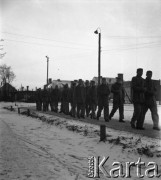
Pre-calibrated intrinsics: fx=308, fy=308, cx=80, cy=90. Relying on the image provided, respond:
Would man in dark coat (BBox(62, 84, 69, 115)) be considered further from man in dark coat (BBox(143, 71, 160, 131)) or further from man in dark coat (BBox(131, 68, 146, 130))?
man in dark coat (BBox(143, 71, 160, 131))

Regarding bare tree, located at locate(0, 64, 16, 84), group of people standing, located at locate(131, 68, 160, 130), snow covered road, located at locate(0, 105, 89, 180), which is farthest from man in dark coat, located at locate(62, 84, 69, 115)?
bare tree, located at locate(0, 64, 16, 84)

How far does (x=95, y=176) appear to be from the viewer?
5039mm

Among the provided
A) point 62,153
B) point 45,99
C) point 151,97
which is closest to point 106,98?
point 151,97

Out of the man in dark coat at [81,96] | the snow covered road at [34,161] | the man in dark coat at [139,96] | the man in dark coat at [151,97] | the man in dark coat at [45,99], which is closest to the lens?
the snow covered road at [34,161]

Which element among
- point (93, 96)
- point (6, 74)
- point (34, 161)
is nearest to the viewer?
point (34, 161)

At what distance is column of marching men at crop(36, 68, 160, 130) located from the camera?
34.2 ft

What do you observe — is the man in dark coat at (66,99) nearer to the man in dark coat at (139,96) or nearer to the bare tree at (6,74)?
the man in dark coat at (139,96)

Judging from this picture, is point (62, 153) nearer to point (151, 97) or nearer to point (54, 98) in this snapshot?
point (151, 97)

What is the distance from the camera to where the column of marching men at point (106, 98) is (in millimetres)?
10434

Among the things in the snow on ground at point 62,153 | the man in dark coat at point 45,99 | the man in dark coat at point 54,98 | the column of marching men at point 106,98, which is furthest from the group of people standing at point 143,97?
the man in dark coat at point 45,99

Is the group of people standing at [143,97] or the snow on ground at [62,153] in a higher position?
the group of people standing at [143,97]

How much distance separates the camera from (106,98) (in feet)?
47.2

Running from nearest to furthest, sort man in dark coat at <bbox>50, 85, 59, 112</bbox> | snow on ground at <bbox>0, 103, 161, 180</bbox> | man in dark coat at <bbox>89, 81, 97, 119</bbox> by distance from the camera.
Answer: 1. snow on ground at <bbox>0, 103, 161, 180</bbox>
2. man in dark coat at <bbox>89, 81, 97, 119</bbox>
3. man in dark coat at <bbox>50, 85, 59, 112</bbox>

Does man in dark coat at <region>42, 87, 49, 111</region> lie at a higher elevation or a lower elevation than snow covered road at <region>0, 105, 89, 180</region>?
higher
